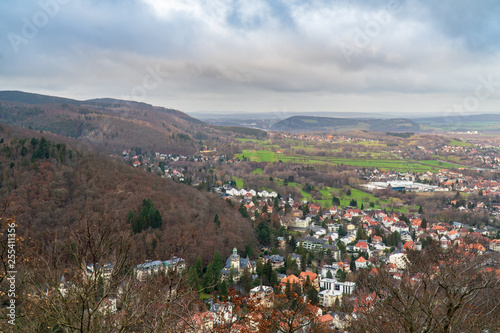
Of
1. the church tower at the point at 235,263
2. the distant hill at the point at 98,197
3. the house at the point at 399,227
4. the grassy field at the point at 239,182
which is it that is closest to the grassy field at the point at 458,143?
the grassy field at the point at 239,182

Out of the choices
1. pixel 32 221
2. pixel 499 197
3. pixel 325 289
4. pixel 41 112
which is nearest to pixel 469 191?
pixel 499 197

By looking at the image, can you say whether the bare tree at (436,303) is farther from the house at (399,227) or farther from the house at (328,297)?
the house at (399,227)

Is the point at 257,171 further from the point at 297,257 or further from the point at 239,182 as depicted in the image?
the point at 297,257

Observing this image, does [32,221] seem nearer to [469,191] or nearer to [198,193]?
[198,193]

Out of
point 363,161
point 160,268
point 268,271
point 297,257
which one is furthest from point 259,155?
point 160,268

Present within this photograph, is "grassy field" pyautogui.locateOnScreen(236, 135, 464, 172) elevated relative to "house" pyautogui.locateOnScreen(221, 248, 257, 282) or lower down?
→ elevated

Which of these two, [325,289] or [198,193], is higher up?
[198,193]

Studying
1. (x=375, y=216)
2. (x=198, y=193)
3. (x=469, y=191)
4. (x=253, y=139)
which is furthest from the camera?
(x=253, y=139)

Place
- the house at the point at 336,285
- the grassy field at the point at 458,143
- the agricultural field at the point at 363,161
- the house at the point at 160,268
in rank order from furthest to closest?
the grassy field at the point at 458,143
the agricultural field at the point at 363,161
the house at the point at 336,285
the house at the point at 160,268

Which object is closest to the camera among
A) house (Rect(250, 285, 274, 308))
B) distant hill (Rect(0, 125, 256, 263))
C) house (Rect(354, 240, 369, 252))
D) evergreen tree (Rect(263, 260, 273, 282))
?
house (Rect(250, 285, 274, 308))

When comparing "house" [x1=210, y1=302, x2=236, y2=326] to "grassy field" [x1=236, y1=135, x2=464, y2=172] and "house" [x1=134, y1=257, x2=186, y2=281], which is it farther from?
"grassy field" [x1=236, y1=135, x2=464, y2=172]

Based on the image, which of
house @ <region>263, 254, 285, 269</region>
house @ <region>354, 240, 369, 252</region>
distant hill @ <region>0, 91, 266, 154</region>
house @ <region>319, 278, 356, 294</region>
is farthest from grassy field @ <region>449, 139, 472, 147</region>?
house @ <region>319, 278, 356, 294</region>
